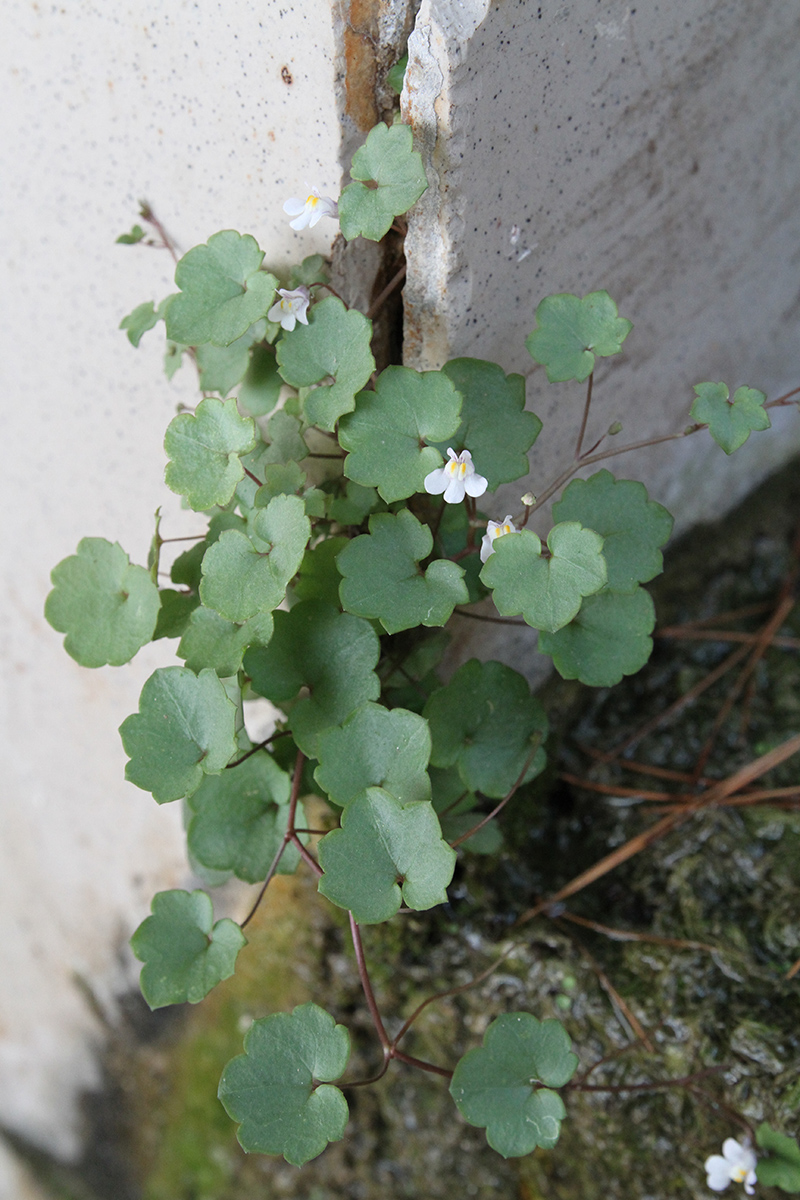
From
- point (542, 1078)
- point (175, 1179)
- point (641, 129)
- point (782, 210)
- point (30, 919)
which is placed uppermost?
point (641, 129)

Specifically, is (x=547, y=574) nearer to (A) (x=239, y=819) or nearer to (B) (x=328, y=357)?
(B) (x=328, y=357)

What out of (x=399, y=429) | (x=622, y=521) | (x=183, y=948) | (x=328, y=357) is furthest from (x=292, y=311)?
(x=183, y=948)

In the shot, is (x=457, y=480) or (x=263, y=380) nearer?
(x=457, y=480)

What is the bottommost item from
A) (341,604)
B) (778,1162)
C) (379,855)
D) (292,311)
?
(778,1162)

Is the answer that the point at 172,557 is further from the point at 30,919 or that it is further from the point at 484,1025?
the point at 30,919

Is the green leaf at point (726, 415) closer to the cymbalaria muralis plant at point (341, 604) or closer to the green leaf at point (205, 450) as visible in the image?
the cymbalaria muralis plant at point (341, 604)

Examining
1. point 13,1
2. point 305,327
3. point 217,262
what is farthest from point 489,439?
point 13,1

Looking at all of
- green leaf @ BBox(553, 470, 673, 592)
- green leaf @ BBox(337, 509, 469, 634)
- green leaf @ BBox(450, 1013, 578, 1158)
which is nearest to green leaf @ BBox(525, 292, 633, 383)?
green leaf @ BBox(553, 470, 673, 592)
